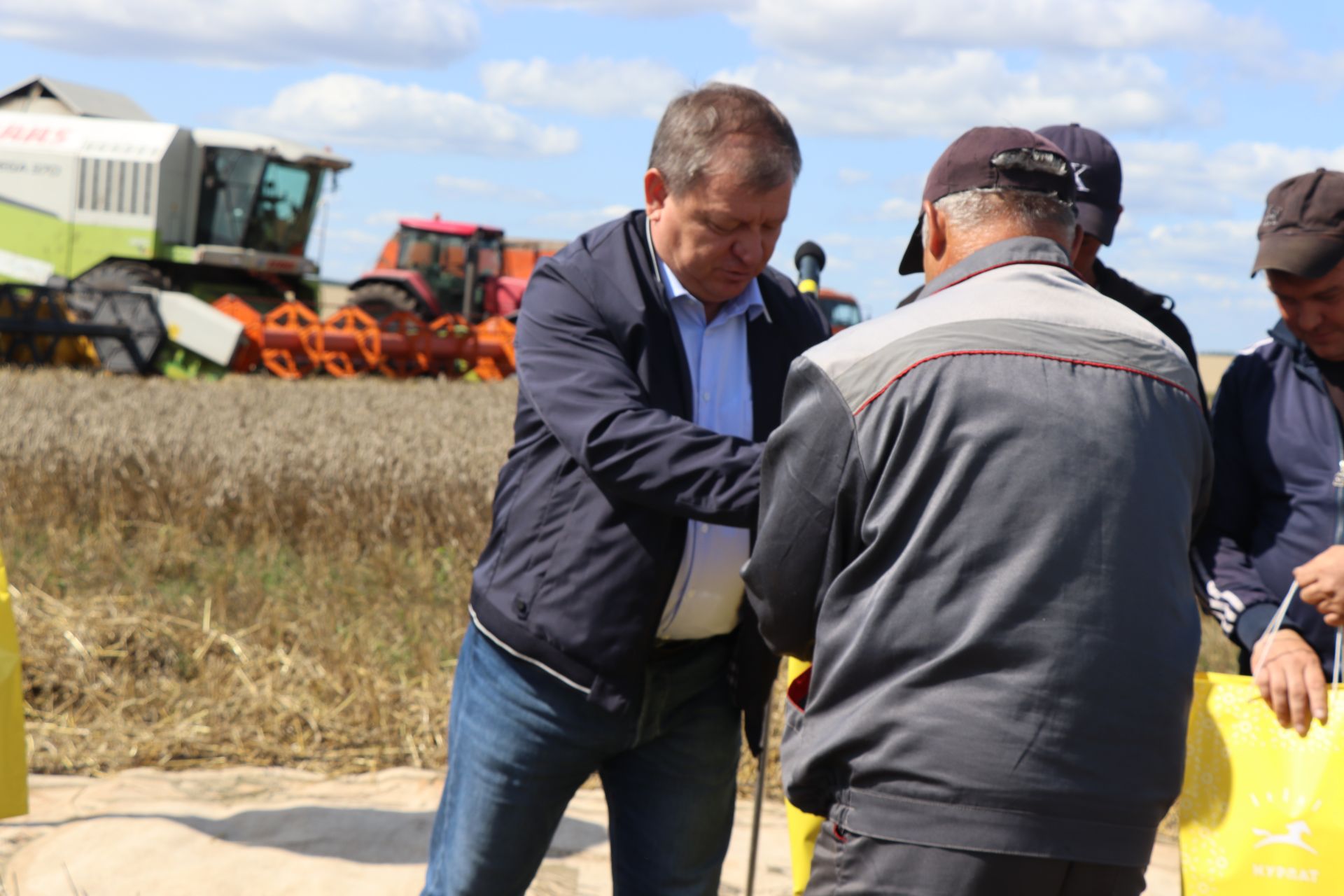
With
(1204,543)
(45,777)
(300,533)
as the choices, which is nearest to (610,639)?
(1204,543)

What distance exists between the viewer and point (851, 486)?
1.64 meters

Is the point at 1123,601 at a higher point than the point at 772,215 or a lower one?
lower

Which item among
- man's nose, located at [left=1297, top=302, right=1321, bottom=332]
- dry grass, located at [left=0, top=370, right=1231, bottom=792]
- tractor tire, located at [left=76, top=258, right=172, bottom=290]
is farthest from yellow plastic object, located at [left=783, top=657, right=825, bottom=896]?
Result: tractor tire, located at [left=76, top=258, right=172, bottom=290]

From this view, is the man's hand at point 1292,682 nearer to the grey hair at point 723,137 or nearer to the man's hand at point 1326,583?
the man's hand at point 1326,583

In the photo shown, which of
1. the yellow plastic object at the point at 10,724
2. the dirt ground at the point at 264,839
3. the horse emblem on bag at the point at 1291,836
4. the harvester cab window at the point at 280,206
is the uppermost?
the harvester cab window at the point at 280,206

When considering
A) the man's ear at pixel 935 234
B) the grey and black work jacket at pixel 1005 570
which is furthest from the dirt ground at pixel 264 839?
the man's ear at pixel 935 234

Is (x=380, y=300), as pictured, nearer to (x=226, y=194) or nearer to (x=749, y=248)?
(x=226, y=194)

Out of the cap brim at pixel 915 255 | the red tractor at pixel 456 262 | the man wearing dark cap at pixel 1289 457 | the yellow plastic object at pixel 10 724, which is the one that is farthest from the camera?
the red tractor at pixel 456 262

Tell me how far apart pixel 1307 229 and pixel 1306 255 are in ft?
0.18

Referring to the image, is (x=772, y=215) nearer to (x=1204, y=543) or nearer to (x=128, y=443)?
(x=1204, y=543)

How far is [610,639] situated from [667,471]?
0.33 metres

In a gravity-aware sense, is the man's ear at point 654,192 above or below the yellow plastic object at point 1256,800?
above

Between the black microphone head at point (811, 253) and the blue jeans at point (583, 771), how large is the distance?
45.2 inches

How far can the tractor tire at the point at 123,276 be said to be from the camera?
59.0 ft
